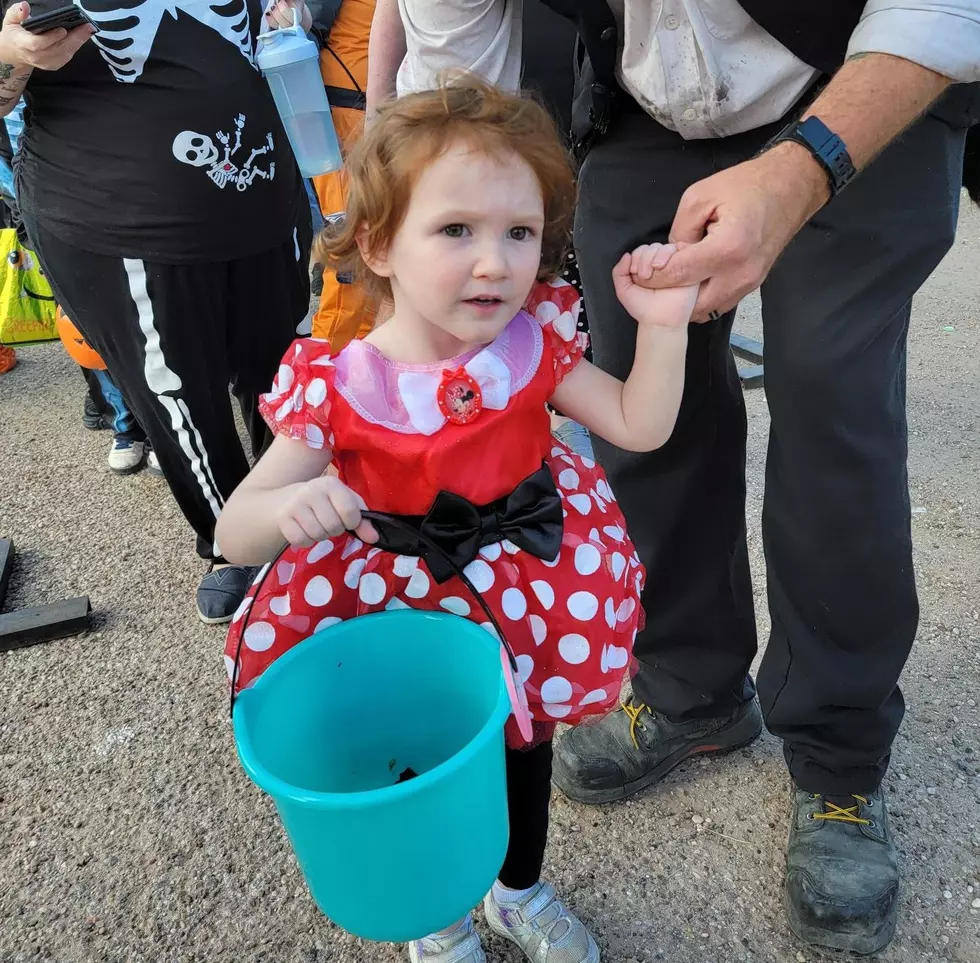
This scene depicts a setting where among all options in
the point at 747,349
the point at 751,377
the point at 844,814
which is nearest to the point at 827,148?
the point at 844,814

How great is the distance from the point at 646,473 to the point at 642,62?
29.5 inches

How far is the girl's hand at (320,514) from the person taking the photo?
3.43 ft

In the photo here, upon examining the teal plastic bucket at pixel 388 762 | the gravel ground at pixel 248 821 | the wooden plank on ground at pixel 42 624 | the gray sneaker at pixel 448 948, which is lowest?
the wooden plank on ground at pixel 42 624

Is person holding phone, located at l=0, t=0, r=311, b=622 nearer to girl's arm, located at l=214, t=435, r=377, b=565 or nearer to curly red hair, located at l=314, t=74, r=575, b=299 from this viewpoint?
curly red hair, located at l=314, t=74, r=575, b=299

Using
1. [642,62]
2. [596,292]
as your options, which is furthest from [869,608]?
[642,62]

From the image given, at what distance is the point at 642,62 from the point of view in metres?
1.40

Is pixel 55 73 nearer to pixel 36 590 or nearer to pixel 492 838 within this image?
pixel 36 590

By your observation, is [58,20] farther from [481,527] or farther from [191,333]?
[481,527]

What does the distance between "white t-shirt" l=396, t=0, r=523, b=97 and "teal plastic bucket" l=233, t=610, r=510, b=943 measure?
3.07 ft

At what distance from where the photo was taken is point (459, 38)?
149 centimetres

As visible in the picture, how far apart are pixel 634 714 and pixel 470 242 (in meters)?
1.19

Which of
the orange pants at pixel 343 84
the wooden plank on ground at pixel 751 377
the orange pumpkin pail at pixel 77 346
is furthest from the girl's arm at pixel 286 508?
the wooden plank on ground at pixel 751 377

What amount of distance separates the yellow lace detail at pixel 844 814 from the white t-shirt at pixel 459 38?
1.48 m

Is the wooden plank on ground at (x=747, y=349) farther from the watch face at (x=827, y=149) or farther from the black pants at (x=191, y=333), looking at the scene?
the watch face at (x=827, y=149)
